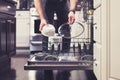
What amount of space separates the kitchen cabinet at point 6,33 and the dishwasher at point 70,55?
0.39m

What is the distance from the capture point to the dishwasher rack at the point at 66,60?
1901 mm

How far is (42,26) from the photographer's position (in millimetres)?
2107

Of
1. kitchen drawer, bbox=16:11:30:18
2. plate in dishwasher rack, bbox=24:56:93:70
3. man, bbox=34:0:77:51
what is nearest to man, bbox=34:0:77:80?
man, bbox=34:0:77:51

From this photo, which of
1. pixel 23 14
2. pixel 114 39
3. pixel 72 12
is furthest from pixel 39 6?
pixel 23 14

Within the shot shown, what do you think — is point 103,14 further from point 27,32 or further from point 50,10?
point 27,32

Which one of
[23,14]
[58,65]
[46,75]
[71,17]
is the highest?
[23,14]

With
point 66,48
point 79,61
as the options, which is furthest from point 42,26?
point 79,61

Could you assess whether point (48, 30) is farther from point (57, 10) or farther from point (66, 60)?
point (66, 60)

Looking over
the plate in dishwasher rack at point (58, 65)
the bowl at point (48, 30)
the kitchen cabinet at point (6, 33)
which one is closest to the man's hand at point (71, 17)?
the bowl at point (48, 30)

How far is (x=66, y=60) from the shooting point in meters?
1.99

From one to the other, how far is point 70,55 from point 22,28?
7.73ft

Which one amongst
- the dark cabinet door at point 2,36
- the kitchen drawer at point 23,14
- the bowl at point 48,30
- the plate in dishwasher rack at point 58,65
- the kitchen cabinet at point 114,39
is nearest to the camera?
the kitchen cabinet at point 114,39

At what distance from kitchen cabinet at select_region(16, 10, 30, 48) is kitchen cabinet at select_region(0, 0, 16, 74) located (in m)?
1.48

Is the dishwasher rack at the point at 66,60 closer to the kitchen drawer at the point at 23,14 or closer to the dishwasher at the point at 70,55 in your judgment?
the dishwasher at the point at 70,55
